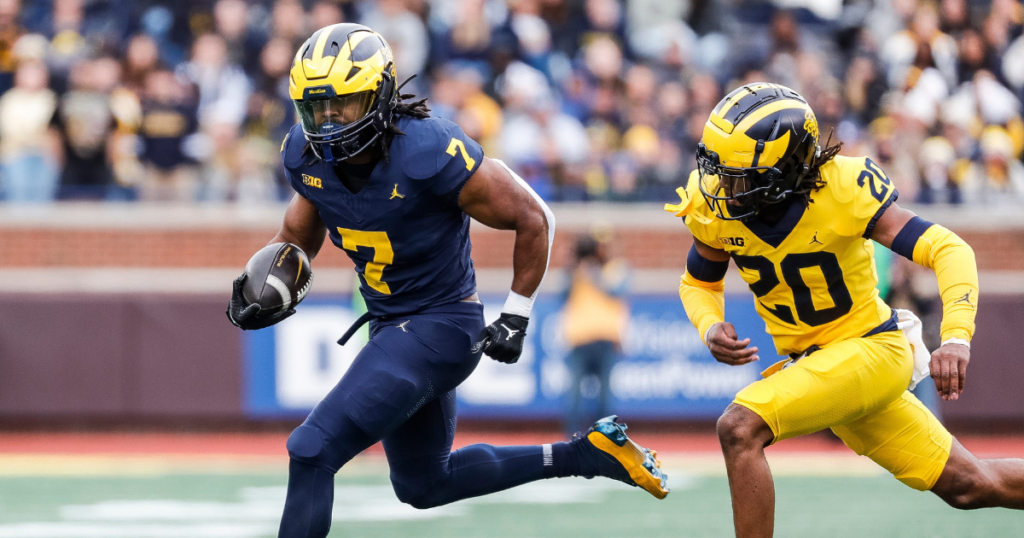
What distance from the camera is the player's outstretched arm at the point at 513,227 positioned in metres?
4.50

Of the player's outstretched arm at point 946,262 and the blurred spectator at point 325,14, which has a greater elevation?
the blurred spectator at point 325,14

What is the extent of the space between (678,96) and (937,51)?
2.85 m

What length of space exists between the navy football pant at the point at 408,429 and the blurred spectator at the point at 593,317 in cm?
484

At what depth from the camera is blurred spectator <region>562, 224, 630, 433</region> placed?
981 centimetres

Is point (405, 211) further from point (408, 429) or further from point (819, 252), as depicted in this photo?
point (819, 252)

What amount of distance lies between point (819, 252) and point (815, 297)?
196mm

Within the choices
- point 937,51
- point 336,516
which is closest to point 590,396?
point 336,516

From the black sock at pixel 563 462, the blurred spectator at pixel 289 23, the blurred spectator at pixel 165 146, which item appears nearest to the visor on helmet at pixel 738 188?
the black sock at pixel 563 462

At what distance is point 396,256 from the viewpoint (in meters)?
4.54

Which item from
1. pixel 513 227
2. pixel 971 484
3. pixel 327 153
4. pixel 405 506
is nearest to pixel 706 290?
pixel 513 227

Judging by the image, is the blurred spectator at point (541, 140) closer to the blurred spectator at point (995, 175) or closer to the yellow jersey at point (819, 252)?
the blurred spectator at point (995, 175)

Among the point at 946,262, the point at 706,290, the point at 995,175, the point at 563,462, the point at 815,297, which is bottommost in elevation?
the point at 563,462

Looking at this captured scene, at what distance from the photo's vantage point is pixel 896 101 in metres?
11.9

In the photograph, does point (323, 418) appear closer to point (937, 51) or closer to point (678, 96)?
point (678, 96)
